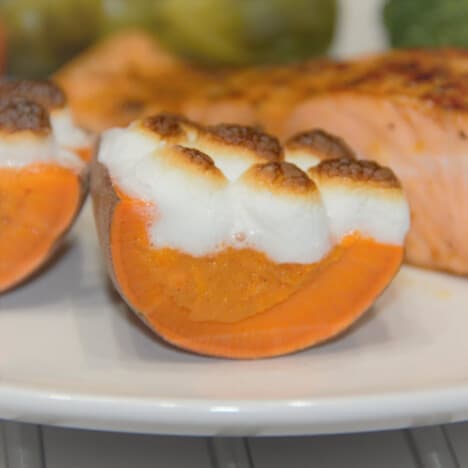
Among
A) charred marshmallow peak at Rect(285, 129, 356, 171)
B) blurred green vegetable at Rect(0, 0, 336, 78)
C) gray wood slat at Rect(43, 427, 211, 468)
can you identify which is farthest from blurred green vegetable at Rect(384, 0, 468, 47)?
gray wood slat at Rect(43, 427, 211, 468)

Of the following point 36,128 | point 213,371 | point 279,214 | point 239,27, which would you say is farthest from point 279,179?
point 239,27

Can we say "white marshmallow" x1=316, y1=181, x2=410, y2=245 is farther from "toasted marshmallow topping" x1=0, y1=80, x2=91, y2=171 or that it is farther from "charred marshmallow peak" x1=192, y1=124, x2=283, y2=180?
"toasted marshmallow topping" x1=0, y1=80, x2=91, y2=171

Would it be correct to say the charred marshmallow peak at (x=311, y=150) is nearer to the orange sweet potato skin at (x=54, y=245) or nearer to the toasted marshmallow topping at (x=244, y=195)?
the toasted marshmallow topping at (x=244, y=195)

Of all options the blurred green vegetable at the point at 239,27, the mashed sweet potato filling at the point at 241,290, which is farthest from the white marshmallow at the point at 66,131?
the blurred green vegetable at the point at 239,27

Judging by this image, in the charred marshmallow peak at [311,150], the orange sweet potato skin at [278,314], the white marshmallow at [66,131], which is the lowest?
the orange sweet potato skin at [278,314]

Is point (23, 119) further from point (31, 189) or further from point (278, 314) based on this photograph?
point (278, 314)
